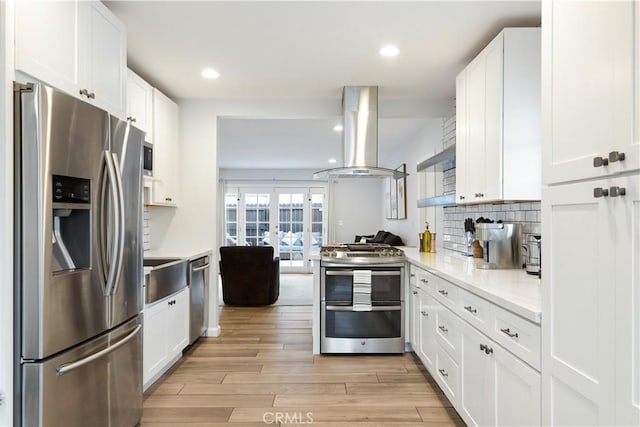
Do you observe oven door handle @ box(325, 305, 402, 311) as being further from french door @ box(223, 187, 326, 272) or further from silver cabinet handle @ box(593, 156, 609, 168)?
french door @ box(223, 187, 326, 272)

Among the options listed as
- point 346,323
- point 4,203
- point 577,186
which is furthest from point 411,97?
point 4,203

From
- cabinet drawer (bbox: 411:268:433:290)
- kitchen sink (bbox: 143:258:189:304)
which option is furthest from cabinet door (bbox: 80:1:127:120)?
cabinet drawer (bbox: 411:268:433:290)

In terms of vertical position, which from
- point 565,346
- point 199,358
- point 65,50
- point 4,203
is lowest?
point 199,358

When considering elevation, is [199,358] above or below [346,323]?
below

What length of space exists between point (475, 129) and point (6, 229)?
2.67 meters

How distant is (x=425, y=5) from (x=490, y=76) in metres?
0.63

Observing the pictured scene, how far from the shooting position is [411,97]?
3.99 metres

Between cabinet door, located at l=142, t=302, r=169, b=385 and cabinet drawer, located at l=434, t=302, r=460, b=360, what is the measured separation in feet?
6.31

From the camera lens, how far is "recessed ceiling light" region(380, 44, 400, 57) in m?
2.79

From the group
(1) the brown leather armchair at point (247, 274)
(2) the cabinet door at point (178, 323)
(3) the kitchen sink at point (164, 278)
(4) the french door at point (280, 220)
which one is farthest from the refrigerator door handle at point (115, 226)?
(4) the french door at point (280, 220)

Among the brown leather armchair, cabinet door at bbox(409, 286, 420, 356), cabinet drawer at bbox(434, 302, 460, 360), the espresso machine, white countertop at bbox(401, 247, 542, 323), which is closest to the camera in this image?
white countertop at bbox(401, 247, 542, 323)

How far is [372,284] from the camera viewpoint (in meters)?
3.46

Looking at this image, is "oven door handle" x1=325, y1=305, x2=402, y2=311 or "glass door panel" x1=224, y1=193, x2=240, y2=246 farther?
"glass door panel" x1=224, y1=193, x2=240, y2=246

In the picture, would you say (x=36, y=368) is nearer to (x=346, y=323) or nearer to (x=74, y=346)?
(x=74, y=346)
